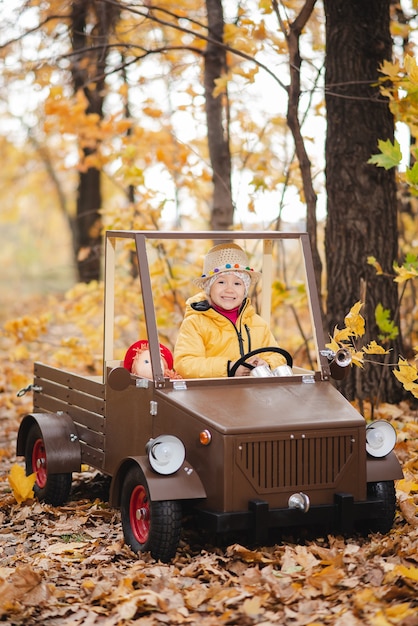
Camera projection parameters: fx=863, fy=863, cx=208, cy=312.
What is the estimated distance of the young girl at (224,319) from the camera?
526 centimetres

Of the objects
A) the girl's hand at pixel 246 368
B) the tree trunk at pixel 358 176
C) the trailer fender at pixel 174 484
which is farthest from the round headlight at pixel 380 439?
the tree trunk at pixel 358 176

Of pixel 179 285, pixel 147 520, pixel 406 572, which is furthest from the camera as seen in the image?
pixel 179 285

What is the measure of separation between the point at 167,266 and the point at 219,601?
5.11 m

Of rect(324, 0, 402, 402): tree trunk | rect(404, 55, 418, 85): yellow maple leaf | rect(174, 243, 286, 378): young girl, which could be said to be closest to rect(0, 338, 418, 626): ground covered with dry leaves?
rect(174, 243, 286, 378): young girl

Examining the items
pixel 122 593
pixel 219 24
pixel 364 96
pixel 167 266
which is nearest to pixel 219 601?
pixel 122 593

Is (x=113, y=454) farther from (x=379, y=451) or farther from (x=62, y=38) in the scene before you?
(x=62, y=38)

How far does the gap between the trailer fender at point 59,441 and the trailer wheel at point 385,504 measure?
1960mm

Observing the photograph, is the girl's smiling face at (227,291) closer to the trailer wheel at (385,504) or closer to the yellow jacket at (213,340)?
the yellow jacket at (213,340)

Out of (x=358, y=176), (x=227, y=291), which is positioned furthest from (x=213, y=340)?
(x=358, y=176)

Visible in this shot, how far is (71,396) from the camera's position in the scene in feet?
19.3

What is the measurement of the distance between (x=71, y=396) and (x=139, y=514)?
153 centimetres

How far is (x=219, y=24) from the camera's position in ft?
27.2

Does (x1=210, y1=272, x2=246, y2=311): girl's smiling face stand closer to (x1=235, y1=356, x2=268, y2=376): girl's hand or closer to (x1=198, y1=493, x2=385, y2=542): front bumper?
(x1=235, y1=356, x2=268, y2=376): girl's hand

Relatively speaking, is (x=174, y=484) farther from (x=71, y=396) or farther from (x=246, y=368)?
(x=71, y=396)
